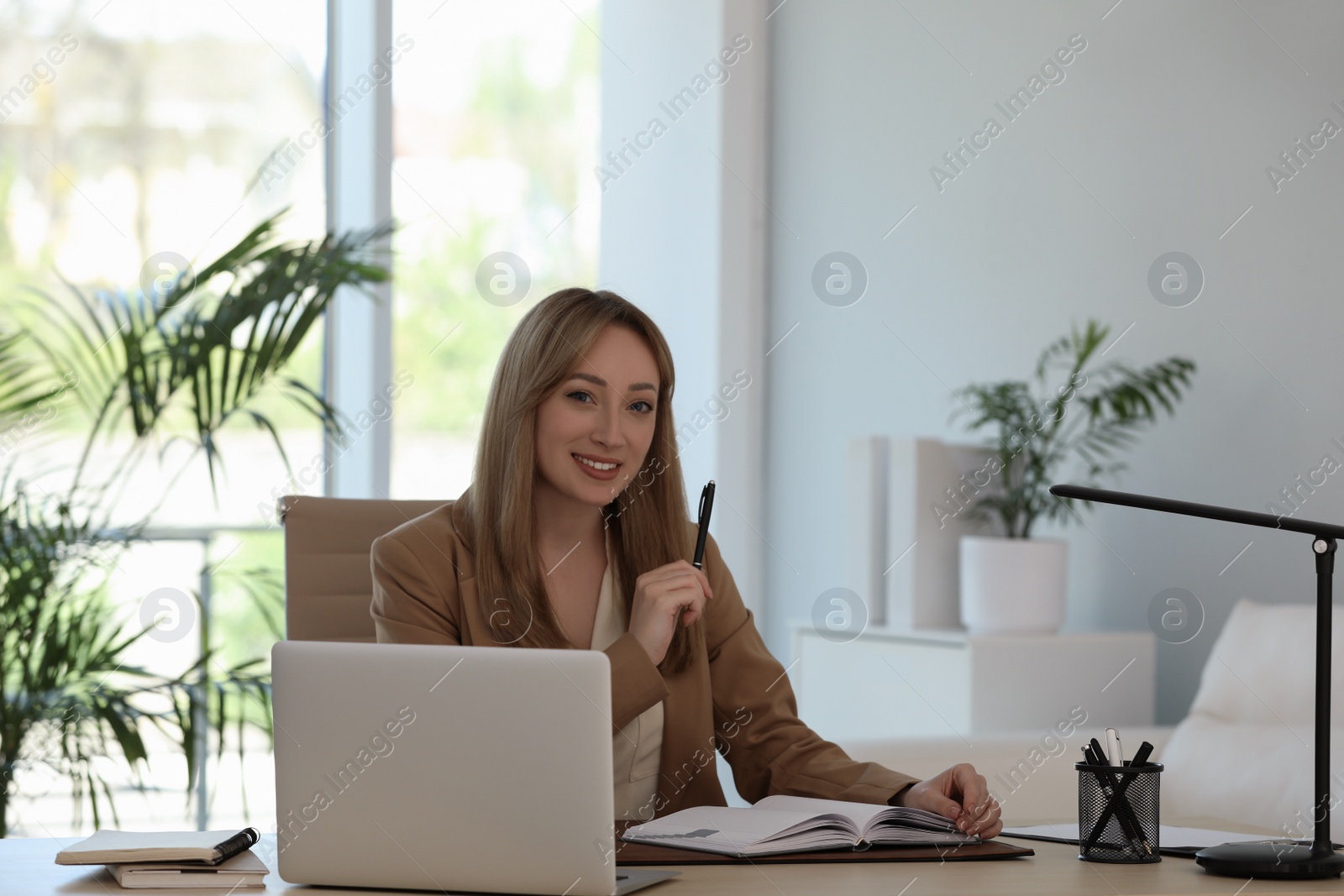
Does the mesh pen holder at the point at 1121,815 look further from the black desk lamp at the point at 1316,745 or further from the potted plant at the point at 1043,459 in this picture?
the potted plant at the point at 1043,459

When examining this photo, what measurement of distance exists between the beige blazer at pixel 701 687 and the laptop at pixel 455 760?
1.74 ft

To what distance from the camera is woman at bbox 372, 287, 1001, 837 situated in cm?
174

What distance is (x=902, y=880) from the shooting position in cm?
123

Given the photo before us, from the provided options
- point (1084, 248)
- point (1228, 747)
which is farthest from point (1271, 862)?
point (1084, 248)

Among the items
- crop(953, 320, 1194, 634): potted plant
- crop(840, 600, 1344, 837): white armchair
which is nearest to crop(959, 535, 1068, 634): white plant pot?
crop(953, 320, 1194, 634): potted plant

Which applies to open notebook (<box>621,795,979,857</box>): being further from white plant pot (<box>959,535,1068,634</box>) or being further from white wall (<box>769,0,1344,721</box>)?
white plant pot (<box>959,535,1068,634</box>)

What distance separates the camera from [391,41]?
412cm

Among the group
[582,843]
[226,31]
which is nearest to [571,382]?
[582,843]

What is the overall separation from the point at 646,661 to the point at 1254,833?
717 mm

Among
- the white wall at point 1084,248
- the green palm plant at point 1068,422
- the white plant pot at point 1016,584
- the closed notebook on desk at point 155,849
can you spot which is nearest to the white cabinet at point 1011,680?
the white plant pot at point 1016,584

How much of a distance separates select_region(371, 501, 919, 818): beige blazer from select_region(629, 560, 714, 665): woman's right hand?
5 centimetres

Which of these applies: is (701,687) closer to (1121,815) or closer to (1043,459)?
(1121,815)

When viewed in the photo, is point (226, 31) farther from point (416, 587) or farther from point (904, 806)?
point (904, 806)

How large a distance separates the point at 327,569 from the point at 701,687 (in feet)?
1.87
